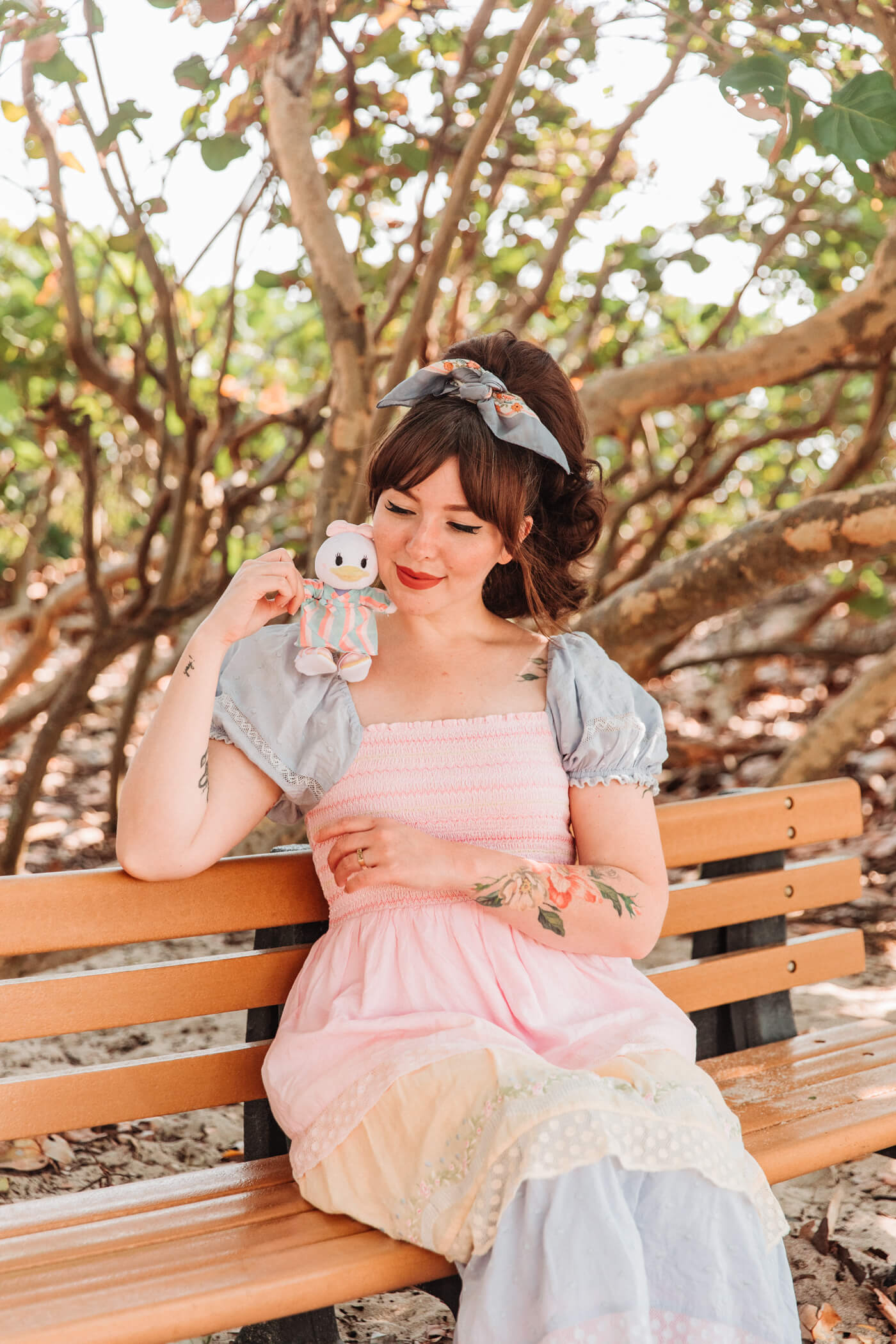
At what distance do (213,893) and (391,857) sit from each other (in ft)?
1.16

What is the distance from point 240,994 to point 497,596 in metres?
0.87

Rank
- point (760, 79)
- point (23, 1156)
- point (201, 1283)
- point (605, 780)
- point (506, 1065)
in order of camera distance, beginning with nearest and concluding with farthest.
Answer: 1. point (201, 1283)
2. point (506, 1065)
3. point (605, 780)
4. point (760, 79)
5. point (23, 1156)

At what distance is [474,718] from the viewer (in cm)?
216

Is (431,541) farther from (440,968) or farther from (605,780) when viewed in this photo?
(440,968)

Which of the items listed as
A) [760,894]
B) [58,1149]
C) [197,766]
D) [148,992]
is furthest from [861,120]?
[58,1149]

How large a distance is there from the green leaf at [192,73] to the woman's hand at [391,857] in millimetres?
1983

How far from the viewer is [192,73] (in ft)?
9.95

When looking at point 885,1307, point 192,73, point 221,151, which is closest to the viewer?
point 885,1307

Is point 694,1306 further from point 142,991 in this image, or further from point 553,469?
point 553,469

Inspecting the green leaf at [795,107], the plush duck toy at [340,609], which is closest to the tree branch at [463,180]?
the green leaf at [795,107]

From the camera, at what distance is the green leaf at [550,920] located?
78.9 inches

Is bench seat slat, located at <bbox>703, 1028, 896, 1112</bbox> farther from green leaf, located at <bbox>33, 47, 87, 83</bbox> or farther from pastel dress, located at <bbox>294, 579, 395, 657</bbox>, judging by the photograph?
green leaf, located at <bbox>33, 47, 87, 83</bbox>

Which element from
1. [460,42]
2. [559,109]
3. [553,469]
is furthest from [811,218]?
[553,469]

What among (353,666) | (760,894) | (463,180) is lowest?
(760,894)
